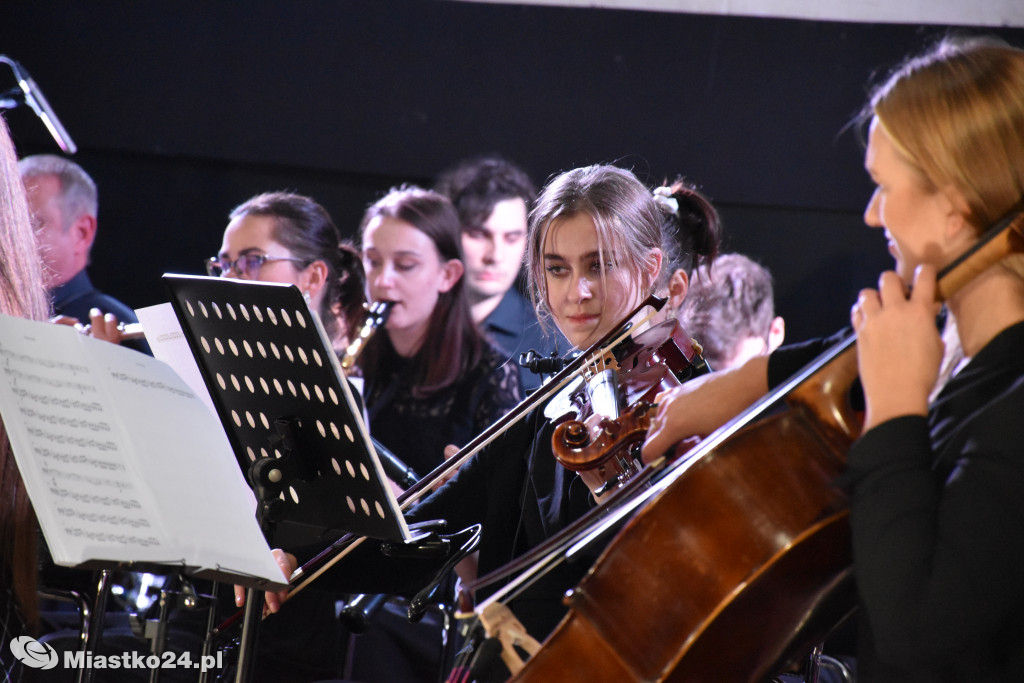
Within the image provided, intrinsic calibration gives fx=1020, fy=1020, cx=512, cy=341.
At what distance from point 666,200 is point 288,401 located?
3.10ft

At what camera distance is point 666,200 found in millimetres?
2014

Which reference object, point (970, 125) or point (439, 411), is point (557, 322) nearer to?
point (970, 125)

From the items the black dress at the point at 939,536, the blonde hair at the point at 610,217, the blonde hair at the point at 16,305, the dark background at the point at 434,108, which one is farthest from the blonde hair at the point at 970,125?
the dark background at the point at 434,108

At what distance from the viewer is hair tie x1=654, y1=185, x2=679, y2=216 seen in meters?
2.01

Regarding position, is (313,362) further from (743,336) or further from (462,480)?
(743,336)

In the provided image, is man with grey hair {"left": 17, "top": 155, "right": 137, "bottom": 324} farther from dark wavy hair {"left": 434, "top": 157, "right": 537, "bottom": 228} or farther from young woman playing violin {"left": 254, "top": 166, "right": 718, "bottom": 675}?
young woman playing violin {"left": 254, "top": 166, "right": 718, "bottom": 675}

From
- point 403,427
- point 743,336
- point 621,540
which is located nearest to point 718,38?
point 743,336

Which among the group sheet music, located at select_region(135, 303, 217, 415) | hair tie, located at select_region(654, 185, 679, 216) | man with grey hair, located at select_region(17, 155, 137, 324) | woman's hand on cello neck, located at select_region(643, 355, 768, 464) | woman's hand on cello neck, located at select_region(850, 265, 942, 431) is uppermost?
man with grey hair, located at select_region(17, 155, 137, 324)

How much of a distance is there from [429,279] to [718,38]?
52.5 inches

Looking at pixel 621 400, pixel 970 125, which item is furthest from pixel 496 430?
pixel 970 125

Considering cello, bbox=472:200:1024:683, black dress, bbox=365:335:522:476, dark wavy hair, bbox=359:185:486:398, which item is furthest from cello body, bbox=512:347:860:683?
dark wavy hair, bbox=359:185:486:398

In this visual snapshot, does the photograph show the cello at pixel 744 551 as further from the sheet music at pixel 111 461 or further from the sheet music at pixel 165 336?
the sheet music at pixel 165 336

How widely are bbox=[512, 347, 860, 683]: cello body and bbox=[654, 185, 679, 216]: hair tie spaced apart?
105 centimetres

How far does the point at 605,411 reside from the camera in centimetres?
151
